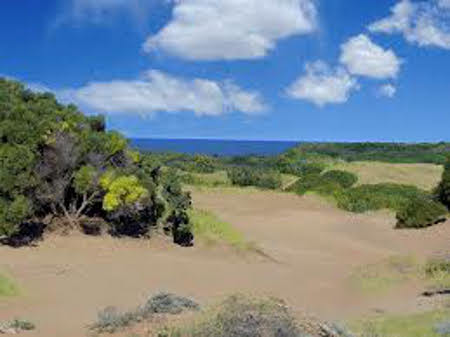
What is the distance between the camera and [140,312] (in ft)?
44.6

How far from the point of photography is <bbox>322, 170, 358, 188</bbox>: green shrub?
5212cm

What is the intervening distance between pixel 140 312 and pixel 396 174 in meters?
50.0

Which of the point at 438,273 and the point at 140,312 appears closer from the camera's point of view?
the point at 140,312

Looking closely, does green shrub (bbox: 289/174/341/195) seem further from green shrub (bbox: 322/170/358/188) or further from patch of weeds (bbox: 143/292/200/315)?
patch of weeds (bbox: 143/292/200/315)

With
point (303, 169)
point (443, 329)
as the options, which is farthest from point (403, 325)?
A: point (303, 169)

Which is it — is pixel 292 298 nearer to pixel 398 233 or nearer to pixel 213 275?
pixel 213 275

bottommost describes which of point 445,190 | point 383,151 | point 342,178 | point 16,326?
point 16,326

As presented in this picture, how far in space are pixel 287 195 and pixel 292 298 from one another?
67.4 feet

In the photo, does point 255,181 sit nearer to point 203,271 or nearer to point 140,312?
point 203,271

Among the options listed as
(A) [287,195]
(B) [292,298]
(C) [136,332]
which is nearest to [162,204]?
(B) [292,298]

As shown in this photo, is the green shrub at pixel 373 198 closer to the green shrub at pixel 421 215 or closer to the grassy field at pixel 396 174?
the green shrub at pixel 421 215

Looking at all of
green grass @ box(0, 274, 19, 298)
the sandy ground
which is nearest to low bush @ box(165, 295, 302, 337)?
the sandy ground

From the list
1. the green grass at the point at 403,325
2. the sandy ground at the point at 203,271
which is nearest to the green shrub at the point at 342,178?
the sandy ground at the point at 203,271

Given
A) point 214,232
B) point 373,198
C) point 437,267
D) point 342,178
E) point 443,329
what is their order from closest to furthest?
point 443,329 < point 437,267 < point 214,232 < point 373,198 < point 342,178
